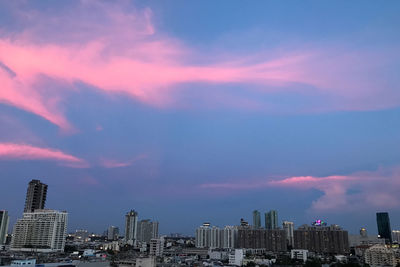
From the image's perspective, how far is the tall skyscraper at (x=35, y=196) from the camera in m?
79.9

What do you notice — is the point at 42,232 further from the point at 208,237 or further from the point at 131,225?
the point at 131,225

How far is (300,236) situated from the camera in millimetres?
84062

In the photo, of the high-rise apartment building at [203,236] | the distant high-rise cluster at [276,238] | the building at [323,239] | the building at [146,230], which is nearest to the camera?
the building at [323,239]

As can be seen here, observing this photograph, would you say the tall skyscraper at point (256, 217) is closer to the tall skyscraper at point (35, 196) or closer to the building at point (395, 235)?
the building at point (395, 235)

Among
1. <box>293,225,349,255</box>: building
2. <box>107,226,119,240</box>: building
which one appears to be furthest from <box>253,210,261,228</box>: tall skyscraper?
<box>107,226,119,240</box>: building

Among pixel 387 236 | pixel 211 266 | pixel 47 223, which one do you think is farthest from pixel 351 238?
pixel 47 223

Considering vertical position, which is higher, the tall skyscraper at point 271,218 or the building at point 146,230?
the tall skyscraper at point 271,218

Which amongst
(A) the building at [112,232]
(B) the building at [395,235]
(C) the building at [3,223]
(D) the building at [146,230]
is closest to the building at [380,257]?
(D) the building at [146,230]

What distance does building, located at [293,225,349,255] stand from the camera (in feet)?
252

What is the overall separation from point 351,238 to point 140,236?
77.1 m

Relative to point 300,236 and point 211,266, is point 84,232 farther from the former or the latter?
point 211,266

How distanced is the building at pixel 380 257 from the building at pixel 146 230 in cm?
8162

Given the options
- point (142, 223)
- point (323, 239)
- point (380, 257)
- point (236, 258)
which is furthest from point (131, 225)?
point (380, 257)

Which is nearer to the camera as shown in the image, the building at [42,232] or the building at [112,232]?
the building at [42,232]
